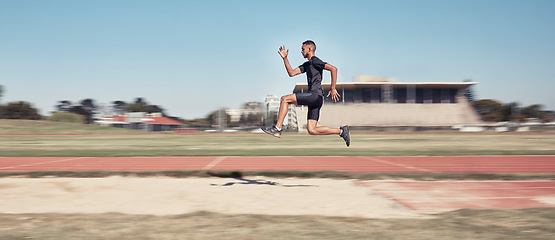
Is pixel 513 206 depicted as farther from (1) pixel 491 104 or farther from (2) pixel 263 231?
(1) pixel 491 104

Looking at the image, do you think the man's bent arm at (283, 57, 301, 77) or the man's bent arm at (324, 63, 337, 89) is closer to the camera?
the man's bent arm at (324, 63, 337, 89)

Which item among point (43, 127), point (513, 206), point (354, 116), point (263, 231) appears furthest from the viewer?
point (354, 116)

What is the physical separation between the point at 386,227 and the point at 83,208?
521 centimetres

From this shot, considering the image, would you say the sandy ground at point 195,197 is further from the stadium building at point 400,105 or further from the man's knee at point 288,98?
the stadium building at point 400,105

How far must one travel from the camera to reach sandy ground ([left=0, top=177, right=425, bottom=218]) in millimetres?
7477

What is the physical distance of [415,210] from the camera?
25.0 feet

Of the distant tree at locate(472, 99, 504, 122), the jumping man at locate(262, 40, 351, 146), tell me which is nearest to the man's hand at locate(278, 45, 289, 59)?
the jumping man at locate(262, 40, 351, 146)

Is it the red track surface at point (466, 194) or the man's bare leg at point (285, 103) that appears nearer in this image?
the man's bare leg at point (285, 103)

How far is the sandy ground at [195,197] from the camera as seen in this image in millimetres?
7477

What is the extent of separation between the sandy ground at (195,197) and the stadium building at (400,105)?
85687 mm

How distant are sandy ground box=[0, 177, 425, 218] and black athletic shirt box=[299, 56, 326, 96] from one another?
85.4 inches

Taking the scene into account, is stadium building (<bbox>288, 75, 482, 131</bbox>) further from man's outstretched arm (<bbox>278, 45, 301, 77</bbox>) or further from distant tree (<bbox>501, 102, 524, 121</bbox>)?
man's outstretched arm (<bbox>278, 45, 301, 77</bbox>)

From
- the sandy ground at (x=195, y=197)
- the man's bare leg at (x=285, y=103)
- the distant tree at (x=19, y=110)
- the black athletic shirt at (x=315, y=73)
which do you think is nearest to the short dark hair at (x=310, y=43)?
the black athletic shirt at (x=315, y=73)

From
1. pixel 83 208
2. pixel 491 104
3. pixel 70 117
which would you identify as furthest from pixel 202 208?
pixel 491 104
